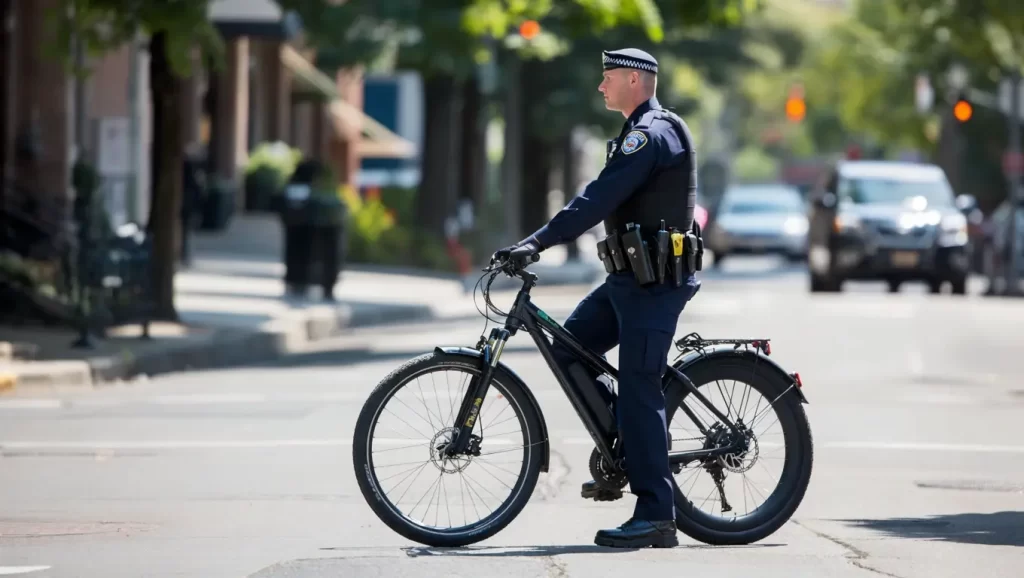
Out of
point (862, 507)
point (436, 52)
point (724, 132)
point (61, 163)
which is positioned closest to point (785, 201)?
point (436, 52)

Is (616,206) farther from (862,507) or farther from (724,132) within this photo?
(724,132)

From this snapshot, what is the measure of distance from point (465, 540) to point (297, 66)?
4121cm

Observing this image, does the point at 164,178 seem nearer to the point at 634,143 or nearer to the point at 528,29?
the point at 528,29

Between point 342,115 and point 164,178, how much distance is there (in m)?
38.0

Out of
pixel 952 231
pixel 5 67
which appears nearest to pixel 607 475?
pixel 5 67

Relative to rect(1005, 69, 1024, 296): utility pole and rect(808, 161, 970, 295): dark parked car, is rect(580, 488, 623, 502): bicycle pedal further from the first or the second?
rect(1005, 69, 1024, 296): utility pole

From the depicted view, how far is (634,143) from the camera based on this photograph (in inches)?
321

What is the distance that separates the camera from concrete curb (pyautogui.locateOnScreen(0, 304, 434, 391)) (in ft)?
53.0

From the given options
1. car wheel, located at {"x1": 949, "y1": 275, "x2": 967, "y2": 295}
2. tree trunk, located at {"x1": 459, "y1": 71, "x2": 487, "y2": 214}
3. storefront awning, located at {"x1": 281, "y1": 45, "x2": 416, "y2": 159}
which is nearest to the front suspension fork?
car wheel, located at {"x1": 949, "y1": 275, "x2": 967, "y2": 295}

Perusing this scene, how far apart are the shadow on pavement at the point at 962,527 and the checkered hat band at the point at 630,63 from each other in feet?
7.31

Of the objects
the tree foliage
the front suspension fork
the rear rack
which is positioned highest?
the tree foliage

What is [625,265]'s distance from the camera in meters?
8.22

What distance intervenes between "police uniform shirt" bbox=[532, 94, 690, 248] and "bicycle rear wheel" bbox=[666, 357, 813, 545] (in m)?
0.76

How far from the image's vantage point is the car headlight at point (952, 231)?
98.8 feet
